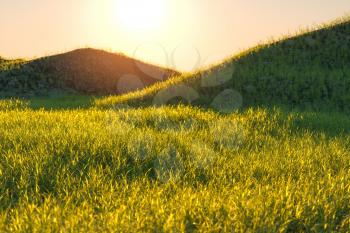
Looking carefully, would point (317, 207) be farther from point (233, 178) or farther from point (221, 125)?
point (221, 125)

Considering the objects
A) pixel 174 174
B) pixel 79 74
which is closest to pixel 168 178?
pixel 174 174

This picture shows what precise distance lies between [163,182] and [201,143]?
2.64 metres

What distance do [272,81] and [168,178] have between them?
14435 mm

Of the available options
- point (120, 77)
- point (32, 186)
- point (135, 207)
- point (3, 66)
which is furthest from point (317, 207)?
point (3, 66)

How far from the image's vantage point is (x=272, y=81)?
68.1 ft

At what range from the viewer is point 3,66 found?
35125 millimetres

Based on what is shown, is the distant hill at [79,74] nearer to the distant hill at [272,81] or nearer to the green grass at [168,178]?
the distant hill at [272,81]

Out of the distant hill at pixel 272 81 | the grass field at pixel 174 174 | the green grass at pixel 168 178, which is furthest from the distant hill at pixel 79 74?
the green grass at pixel 168 178

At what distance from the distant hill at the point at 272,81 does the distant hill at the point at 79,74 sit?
466 inches

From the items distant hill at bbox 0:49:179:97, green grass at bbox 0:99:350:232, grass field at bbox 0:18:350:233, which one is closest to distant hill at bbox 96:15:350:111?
grass field at bbox 0:18:350:233

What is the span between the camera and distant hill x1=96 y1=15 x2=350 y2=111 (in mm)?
19500

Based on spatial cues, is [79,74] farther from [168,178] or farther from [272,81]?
[168,178]

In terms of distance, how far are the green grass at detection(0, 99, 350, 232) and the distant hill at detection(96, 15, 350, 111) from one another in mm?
7728

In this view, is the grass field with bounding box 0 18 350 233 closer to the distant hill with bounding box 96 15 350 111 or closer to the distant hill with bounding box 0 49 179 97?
the distant hill with bounding box 96 15 350 111
